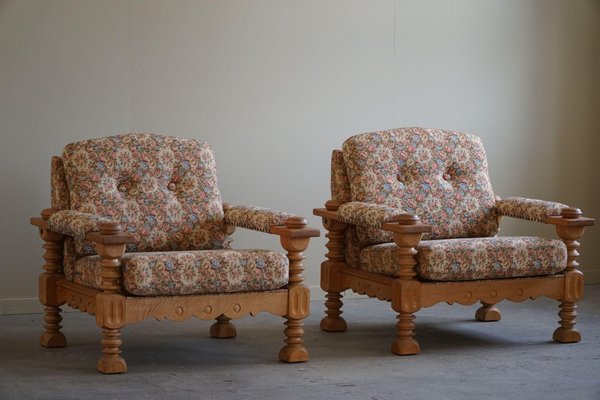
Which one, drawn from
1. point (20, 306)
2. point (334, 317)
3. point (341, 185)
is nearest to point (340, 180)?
point (341, 185)

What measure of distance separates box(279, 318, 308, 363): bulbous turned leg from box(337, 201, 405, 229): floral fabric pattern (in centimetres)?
58

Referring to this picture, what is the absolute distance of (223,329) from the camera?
16.1ft

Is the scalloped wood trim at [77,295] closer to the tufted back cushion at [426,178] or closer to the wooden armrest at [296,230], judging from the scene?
the wooden armrest at [296,230]

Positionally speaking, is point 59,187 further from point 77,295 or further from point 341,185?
point 341,185

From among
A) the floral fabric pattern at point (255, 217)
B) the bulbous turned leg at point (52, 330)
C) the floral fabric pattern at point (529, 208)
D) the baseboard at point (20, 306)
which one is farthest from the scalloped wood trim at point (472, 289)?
the baseboard at point (20, 306)

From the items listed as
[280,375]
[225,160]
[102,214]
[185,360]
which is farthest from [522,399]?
[225,160]

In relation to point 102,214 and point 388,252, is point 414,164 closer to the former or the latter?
point 388,252

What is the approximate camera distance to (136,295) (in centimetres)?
408

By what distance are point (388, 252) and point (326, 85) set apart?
1.60 metres

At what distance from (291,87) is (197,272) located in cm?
203

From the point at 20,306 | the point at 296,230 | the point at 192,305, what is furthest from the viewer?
the point at 20,306

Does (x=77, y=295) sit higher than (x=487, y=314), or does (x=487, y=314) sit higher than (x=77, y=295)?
(x=77, y=295)

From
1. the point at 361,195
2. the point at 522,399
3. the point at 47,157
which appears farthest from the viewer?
the point at 47,157

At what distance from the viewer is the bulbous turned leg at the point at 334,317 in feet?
16.8
